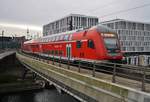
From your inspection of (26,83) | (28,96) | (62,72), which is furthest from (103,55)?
(26,83)

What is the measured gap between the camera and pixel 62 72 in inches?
649

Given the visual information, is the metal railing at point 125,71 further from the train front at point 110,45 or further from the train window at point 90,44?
the train window at point 90,44

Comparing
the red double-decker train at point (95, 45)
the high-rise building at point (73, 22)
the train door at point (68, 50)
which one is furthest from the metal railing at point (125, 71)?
the high-rise building at point (73, 22)

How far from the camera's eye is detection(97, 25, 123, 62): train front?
57.3ft

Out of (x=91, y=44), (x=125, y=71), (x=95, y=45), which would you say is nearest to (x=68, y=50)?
(x=91, y=44)

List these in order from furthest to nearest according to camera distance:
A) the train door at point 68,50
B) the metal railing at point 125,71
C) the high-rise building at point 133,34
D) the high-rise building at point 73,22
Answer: the high-rise building at point 73,22
the high-rise building at point 133,34
the train door at point 68,50
the metal railing at point 125,71

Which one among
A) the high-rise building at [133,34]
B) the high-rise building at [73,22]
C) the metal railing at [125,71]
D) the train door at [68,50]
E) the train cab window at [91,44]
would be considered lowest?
the metal railing at [125,71]

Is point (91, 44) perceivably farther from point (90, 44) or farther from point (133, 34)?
point (133, 34)

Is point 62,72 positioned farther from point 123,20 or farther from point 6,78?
point 123,20

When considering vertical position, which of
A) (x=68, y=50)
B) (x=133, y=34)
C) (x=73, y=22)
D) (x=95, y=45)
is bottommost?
(x=68, y=50)

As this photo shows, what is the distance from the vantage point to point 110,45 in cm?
1795

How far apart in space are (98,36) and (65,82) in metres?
4.96

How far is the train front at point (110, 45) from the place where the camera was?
17.5 metres

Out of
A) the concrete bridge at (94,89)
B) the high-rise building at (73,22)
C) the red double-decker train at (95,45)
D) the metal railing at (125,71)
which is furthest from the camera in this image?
the high-rise building at (73,22)
